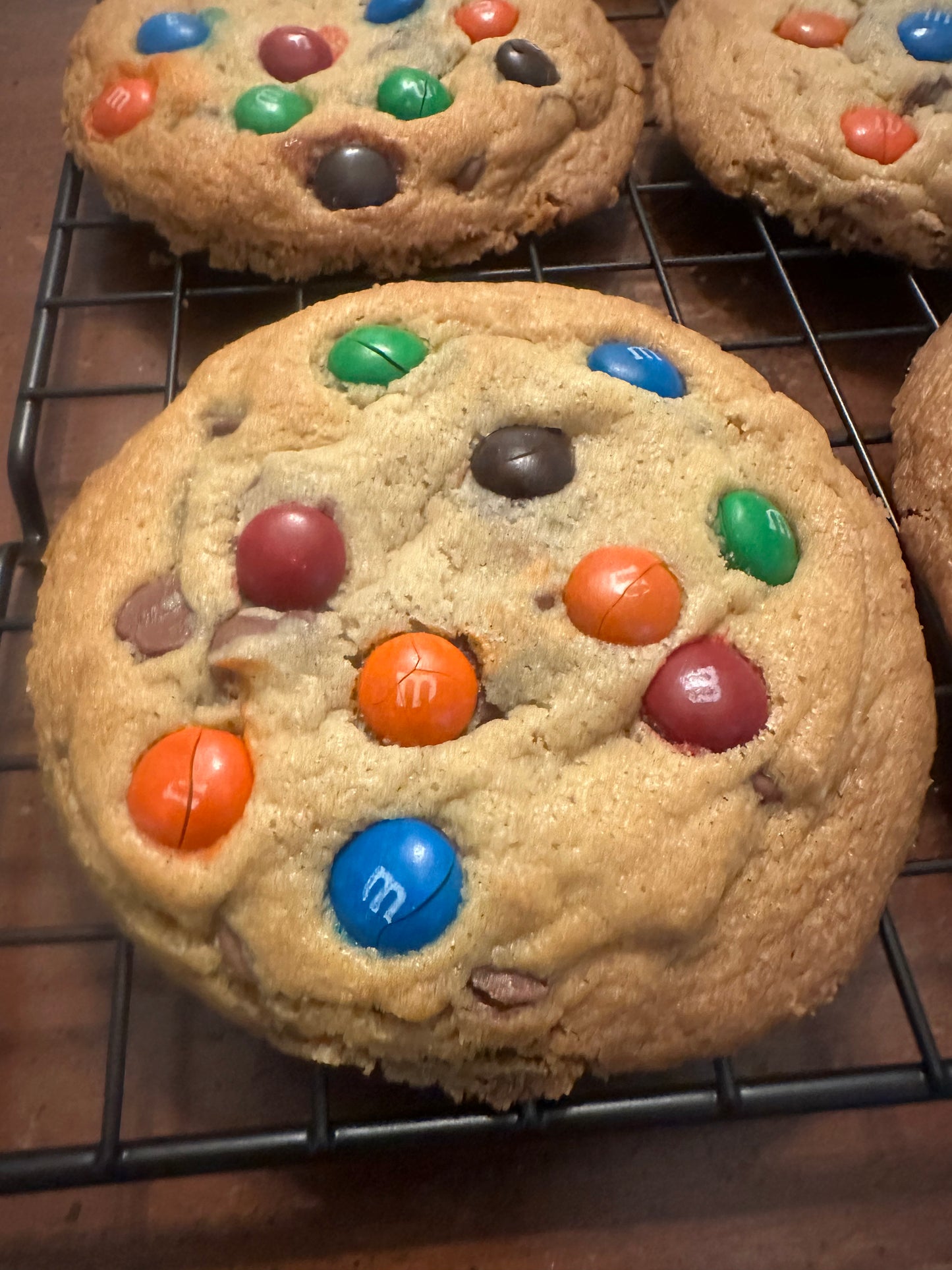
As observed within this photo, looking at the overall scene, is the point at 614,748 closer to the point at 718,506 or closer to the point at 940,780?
the point at 718,506

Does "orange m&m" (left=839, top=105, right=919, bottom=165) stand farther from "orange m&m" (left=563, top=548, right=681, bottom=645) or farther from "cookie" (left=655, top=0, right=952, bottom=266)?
"orange m&m" (left=563, top=548, right=681, bottom=645)

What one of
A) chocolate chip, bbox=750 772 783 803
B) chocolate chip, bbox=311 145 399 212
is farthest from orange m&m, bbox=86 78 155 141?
chocolate chip, bbox=750 772 783 803

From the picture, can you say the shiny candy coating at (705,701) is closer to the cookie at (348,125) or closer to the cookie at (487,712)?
the cookie at (487,712)

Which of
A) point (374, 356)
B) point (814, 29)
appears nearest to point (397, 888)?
point (374, 356)

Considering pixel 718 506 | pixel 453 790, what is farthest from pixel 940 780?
pixel 453 790

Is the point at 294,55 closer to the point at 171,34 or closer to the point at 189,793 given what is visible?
the point at 171,34

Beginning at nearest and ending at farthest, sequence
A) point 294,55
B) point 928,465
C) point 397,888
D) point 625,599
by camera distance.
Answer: point 397,888 < point 625,599 < point 928,465 < point 294,55
